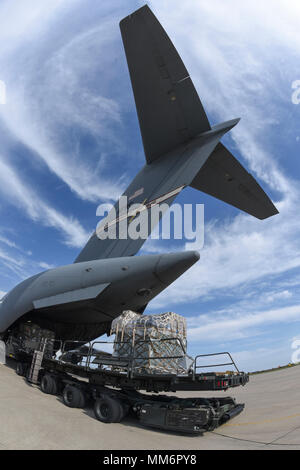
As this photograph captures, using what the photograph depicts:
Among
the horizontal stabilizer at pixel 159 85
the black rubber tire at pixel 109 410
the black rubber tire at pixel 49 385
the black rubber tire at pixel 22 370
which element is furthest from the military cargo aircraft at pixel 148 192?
the black rubber tire at pixel 109 410

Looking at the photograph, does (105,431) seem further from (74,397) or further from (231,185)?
(231,185)

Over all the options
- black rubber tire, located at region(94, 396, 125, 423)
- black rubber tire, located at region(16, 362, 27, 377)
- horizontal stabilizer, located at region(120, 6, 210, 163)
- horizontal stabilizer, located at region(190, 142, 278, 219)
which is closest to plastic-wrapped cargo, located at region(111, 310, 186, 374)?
black rubber tire, located at region(94, 396, 125, 423)

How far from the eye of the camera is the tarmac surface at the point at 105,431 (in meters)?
4.23

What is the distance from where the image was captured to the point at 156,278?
6.96 m

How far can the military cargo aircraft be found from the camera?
6.96 m

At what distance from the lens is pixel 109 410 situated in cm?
572

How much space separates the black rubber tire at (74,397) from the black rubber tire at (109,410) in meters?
0.62

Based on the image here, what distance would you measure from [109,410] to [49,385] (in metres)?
2.35

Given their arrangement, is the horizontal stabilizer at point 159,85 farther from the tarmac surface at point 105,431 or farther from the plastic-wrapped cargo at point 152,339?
the tarmac surface at point 105,431

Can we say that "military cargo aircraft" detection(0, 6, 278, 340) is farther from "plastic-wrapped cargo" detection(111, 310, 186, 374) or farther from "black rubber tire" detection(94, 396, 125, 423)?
"black rubber tire" detection(94, 396, 125, 423)
